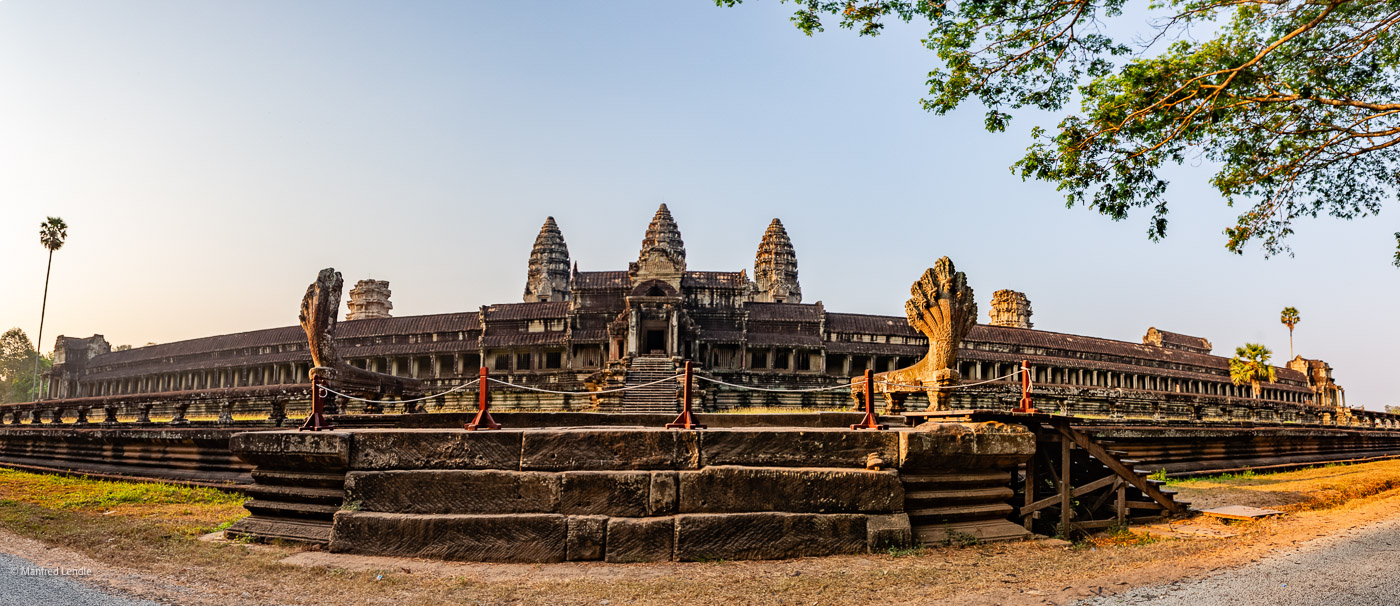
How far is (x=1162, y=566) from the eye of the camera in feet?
22.7

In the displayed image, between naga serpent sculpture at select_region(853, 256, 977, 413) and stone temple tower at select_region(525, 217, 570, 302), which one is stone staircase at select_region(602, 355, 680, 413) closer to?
naga serpent sculpture at select_region(853, 256, 977, 413)

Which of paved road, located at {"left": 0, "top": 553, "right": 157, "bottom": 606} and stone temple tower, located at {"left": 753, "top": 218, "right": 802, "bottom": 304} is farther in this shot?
stone temple tower, located at {"left": 753, "top": 218, "right": 802, "bottom": 304}

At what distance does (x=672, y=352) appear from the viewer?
3528 centimetres

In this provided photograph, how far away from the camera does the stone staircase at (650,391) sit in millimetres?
26422

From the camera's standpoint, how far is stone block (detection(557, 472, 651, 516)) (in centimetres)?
703

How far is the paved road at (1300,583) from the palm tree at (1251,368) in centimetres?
5175

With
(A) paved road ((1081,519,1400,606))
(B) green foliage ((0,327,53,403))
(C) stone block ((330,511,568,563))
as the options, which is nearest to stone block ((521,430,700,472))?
(C) stone block ((330,511,568,563))

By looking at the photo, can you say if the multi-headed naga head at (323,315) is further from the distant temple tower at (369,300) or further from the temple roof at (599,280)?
the distant temple tower at (369,300)

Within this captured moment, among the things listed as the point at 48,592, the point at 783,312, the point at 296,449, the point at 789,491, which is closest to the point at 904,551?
the point at 789,491

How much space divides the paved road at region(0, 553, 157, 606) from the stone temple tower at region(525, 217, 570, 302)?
172 feet

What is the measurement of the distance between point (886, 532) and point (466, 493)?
12.1 feet

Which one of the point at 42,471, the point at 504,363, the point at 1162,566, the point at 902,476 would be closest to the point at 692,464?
the point at 902,476

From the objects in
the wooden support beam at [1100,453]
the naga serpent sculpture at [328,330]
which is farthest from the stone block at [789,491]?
the naga serpent sculpture at [328,330]

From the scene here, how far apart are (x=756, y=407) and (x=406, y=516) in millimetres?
20265
